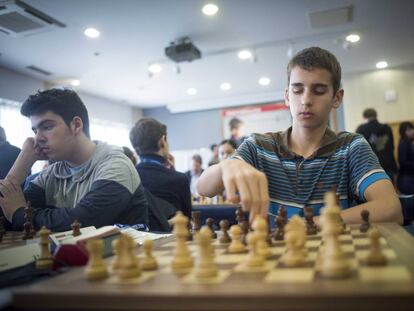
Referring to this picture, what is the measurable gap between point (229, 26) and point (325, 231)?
4.98 m

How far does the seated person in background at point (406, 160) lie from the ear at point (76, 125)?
500cm

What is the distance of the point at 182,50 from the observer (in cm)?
574

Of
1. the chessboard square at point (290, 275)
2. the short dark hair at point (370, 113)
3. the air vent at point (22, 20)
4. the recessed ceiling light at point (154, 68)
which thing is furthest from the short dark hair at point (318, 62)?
the recessed ceiling light at point (154, 68)

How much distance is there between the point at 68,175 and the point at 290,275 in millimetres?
1533

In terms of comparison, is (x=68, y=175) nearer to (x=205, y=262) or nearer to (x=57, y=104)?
(x=57, y=104)

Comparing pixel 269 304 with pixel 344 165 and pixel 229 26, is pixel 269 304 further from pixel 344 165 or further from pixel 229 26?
pixel 229 26

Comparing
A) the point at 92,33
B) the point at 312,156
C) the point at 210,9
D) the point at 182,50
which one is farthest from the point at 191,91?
the point at 312,156

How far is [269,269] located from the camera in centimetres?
75

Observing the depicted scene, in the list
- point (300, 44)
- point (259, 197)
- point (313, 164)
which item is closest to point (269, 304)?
point (259, 197)

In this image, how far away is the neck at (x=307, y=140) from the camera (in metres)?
1.75

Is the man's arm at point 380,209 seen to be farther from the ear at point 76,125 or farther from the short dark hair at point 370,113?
the short dark hair at point 370,113

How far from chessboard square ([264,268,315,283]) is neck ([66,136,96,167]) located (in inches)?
57.2

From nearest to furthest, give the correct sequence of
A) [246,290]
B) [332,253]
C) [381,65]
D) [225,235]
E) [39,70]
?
[246,290] < [332,253] < [225,235] < [39,70] < [381,65]

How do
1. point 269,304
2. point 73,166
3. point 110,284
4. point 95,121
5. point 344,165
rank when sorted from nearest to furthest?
point 269,304 < point 110,284 < point 344,165 < point 73,166 < point 95,121
